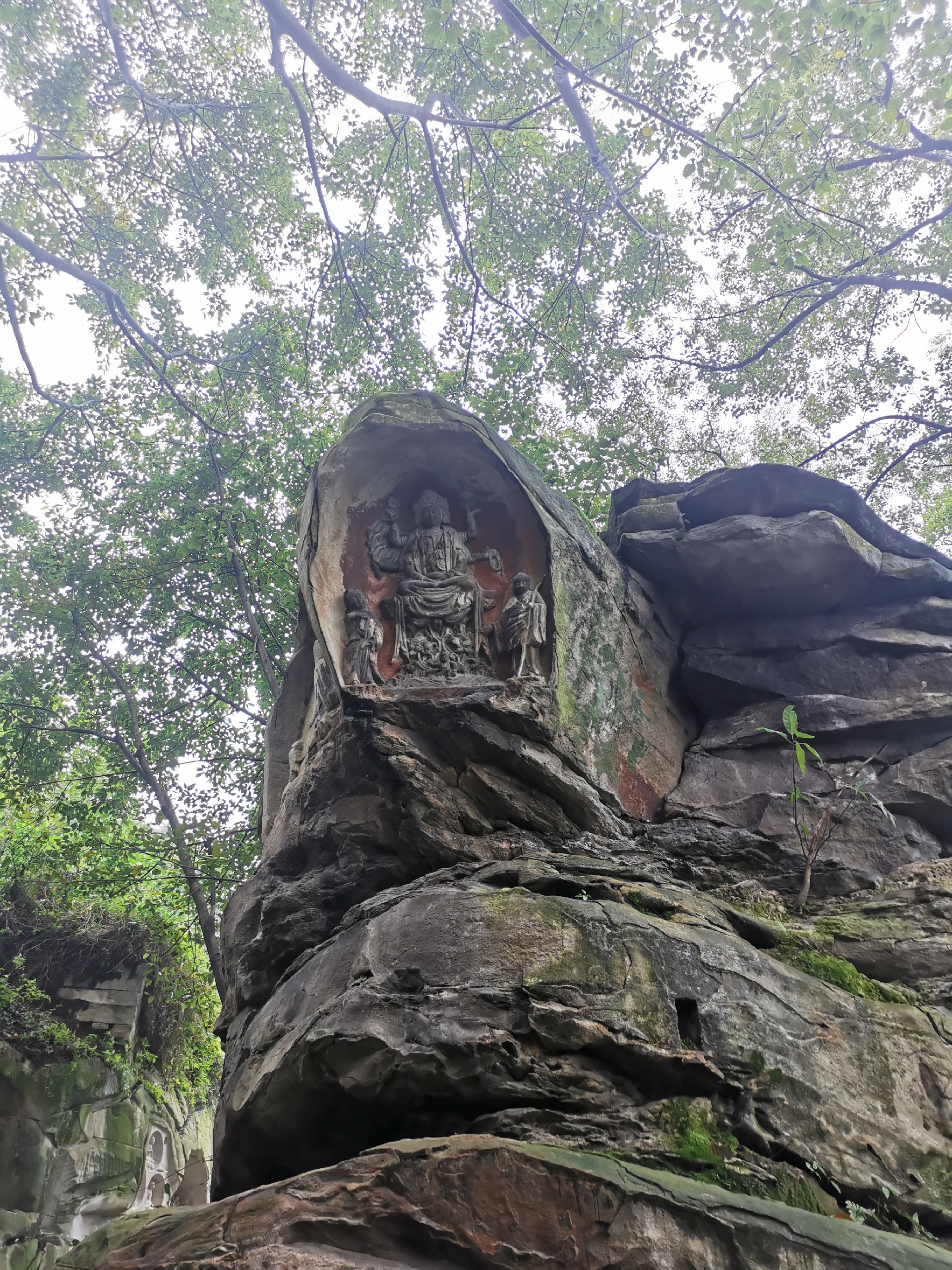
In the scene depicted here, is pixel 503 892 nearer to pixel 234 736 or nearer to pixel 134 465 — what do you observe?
pixel 234 736

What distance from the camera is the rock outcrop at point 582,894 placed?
3752mm

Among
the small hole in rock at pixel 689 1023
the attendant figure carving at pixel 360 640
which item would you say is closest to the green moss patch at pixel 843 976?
the small hole in rock at pixel 689 1023

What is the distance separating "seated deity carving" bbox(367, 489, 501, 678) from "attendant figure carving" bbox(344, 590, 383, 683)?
0.22 meters

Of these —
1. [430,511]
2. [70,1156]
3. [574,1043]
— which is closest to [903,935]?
[574,1043]

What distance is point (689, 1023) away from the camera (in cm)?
462

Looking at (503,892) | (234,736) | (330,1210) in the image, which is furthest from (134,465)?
(330,1210)

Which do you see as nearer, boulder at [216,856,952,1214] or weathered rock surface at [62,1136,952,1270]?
weathered rock surface at [62,1136,952,1270]

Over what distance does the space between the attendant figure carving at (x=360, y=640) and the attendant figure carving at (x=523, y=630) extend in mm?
940

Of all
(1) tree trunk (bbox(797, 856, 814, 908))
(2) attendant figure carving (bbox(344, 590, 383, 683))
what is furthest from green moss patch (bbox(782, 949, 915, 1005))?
(2) attendant figure carving (bbox(344, 590, 383, 683))

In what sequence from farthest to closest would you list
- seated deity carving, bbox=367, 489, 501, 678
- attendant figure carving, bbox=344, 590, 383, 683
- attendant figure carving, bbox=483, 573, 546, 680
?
seated deity carving, bbox=367, 489, 501, 678
attendant figure carving, bbox=483, 573, 546, 680
attendant figure carving, bbox=344, 590, 383, 683

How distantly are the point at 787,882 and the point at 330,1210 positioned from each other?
398 cm

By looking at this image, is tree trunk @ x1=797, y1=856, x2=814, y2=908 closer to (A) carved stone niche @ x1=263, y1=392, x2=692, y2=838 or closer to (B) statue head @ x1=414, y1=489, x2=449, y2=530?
(A) carved stone niche @ x1=263, y1=392, x2=692, y2=838

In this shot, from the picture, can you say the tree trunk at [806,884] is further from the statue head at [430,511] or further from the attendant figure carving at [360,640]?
the statue head at [430,511]

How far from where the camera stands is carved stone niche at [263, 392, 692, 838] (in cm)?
698
